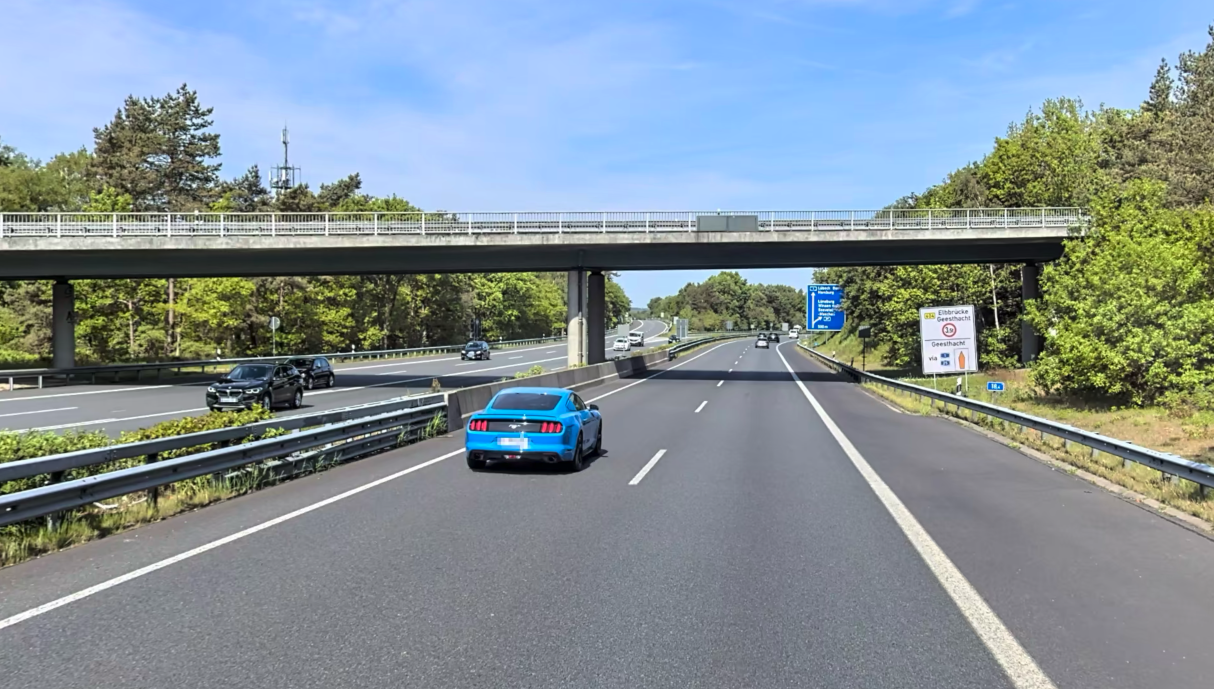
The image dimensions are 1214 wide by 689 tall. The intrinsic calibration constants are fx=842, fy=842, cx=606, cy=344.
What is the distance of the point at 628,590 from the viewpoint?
6.63 m

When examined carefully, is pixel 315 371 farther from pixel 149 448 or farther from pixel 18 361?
pixel 149 448

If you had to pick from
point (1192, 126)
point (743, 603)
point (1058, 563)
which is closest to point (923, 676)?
point (743, 603)

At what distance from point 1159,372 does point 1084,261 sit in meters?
8.79

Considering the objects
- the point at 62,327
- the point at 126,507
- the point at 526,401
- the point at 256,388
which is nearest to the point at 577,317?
the point at 256,388

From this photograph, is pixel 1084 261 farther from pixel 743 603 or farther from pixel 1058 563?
pixel 743 603

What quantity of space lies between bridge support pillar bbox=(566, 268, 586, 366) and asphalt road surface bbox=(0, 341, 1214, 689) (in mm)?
31529

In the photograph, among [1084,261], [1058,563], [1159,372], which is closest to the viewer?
[1058,563]

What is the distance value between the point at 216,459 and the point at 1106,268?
2424cm

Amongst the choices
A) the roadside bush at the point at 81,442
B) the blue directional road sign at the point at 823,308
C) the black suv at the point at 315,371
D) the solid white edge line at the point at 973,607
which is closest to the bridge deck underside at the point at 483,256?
the black suv at the point at 315,371

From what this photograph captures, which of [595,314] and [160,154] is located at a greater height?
[160,154]

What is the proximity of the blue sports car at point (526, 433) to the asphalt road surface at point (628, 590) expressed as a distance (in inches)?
23.9

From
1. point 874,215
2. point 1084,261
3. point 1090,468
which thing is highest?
point 874,215

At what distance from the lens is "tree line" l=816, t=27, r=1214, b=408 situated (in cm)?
2319

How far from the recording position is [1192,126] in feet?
190
